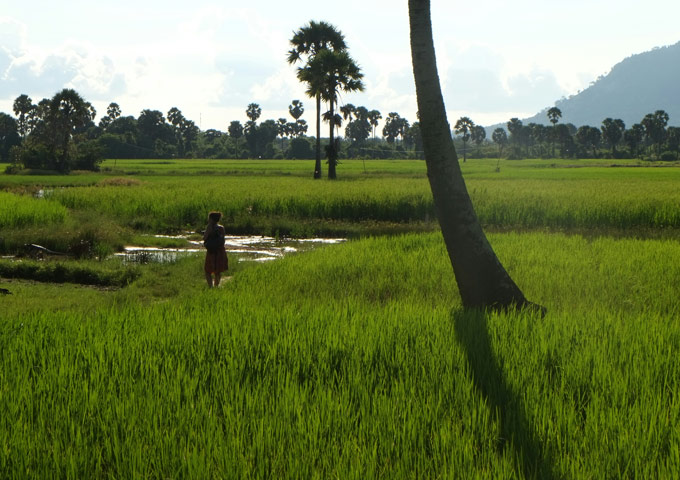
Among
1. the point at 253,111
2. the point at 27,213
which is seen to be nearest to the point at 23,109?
the point at 253,111

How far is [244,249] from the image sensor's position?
1722 cm

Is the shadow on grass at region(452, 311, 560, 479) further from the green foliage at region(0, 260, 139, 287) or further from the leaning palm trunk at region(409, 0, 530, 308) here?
the green foliage at region(0, 260, 139, 287)

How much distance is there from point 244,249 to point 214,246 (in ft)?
22.7

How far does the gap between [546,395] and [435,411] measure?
2.83ft

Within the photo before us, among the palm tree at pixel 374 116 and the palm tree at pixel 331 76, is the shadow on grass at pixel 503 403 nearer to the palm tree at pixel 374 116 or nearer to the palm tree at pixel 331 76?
the palm tree at pixel 331 76

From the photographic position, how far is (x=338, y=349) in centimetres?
551

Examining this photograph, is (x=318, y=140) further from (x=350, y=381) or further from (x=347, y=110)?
(x=350, y=381)

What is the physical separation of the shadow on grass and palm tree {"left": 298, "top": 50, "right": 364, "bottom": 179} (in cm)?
3816

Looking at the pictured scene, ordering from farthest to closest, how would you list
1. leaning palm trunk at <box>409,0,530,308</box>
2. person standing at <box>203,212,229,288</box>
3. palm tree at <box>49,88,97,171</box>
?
1. palm tree at <box>49,88,97,171</box>
2. person standing at <box>203,212,229,288</box>
3. leaning palm trunk at <box>409,0,530,308</box>

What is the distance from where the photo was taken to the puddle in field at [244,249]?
1507cm

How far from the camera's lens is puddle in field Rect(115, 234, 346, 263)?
1507 cm

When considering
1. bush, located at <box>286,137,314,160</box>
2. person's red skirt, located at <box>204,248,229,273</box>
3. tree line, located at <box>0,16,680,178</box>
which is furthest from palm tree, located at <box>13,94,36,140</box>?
person's red skirt, located at <box>204,248,229,273</box>

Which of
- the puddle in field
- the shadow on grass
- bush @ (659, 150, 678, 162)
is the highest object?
bush @ (659, 150, 678, 162)

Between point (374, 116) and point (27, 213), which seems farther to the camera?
point (374, 116)
